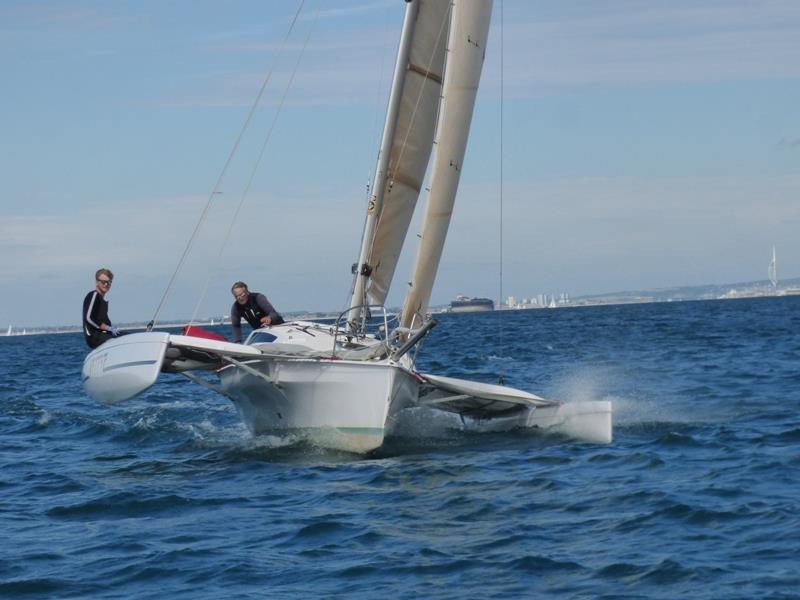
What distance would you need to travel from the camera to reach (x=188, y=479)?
1223cm

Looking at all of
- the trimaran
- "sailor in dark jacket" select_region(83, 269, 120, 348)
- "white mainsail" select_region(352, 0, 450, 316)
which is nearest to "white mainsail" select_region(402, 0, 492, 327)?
the trimaran

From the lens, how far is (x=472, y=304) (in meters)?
179

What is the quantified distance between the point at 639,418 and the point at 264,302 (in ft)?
16.7

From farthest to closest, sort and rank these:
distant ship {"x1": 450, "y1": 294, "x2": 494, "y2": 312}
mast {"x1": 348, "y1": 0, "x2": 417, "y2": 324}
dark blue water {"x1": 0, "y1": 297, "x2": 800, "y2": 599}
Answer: distant ship {"x1": 450, "y1": 294, "x2": 494, "y2": 312} < mast {"x1": 348, "y1": 0, "x2": 417, "y2": 324} < dark blue water {"x1": 0, "y1": 297, "x2": 800, "y2": 599}

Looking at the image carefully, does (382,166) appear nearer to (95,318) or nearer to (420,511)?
(95,318)

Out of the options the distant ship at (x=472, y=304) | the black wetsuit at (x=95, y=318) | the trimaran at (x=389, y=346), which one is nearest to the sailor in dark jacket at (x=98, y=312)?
the black wetsuit at (x=95, y=318)

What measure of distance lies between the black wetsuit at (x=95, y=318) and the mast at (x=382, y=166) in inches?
115

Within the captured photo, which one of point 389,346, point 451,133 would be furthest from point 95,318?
point 451,133

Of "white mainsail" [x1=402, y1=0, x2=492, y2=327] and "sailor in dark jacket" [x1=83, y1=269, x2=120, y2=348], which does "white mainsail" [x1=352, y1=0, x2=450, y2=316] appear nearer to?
"white mainsail" [x1=402, y1=0, x2=492, y2=327]

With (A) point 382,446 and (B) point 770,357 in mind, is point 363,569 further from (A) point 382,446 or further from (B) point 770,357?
(B) point 770,357

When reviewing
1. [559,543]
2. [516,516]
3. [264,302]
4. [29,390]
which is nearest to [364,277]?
[264,302]

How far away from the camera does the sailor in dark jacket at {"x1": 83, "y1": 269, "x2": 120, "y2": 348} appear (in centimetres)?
1364

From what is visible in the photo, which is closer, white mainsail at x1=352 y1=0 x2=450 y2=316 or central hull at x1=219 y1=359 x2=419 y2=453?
central hull at x1=219 y1=359 x2=419 y2=453

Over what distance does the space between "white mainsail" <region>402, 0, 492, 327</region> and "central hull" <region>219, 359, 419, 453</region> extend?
1.56 metres
